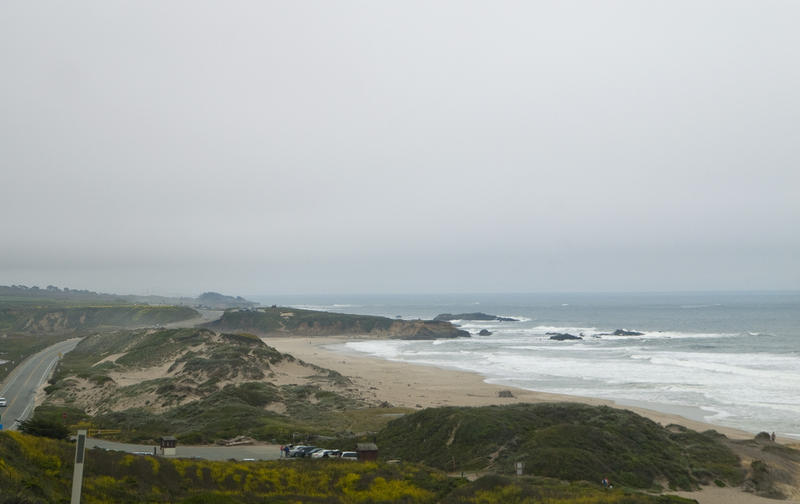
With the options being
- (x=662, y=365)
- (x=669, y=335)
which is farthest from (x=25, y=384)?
(x=669, y=335)

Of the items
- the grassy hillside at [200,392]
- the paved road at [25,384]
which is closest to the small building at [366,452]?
the grassy hillside at [200,392]

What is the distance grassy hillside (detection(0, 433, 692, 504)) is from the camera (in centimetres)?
1553

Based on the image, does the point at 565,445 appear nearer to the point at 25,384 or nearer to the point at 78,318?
the point at 25,384

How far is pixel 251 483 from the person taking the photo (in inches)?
731

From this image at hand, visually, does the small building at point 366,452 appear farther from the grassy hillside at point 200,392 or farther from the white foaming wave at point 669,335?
the white foaming wave at point 669,335

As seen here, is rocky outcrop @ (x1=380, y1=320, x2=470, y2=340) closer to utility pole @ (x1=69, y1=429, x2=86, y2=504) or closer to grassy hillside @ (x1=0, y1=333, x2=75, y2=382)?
grassy hillside @ (x1=0, y1=333, x2=75, y2=382)

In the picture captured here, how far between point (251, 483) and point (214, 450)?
382 inches

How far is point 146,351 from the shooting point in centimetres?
6284

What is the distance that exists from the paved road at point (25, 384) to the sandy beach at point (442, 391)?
80.4 ft

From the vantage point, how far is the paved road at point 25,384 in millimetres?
35156

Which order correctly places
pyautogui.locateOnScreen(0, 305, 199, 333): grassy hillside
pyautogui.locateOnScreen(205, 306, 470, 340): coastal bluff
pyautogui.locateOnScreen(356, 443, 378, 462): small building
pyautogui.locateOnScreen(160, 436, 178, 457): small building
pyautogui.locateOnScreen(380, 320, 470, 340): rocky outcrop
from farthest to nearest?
pyautogui.locateOnScreen(205, 306, 470, 340): coastal bluff → pyautogui.locateOnScreen(0, 305, 199, 333): grassy hillside → pyautogui.locateOnScreen(380, 320, 470, 340): rocky outcrop → pyautogui.locateOnScreen(160, 436, 178, 457): small building → pyautogui.locateOnScreen(356, 443, 378, 462): small building

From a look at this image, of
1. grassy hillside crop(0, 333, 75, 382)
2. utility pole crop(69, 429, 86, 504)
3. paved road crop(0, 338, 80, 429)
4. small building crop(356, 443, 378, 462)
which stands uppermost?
utility pole crop(69, 429, 86, 504)

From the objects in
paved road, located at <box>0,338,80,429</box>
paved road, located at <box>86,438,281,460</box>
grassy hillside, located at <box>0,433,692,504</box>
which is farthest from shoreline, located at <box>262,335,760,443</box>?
paved road, located at <box>0,338,80,429</box>

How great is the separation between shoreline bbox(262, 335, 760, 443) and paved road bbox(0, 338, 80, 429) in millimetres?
24507
